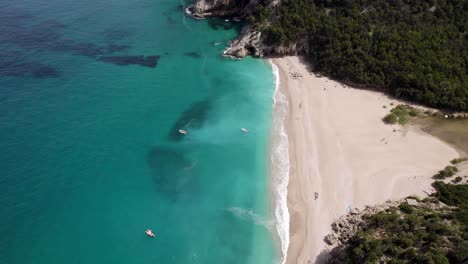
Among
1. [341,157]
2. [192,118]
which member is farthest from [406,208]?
[192,118]

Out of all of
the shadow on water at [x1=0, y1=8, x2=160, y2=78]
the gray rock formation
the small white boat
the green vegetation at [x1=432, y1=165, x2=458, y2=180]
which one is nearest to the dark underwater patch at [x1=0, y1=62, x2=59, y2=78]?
the shadow on water at [x1=0, y1=8, x2=160, y2=78]

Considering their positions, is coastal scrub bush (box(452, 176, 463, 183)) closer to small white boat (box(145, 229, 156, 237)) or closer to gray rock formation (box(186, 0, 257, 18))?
small white boat (box(145, 229, 156, 237))

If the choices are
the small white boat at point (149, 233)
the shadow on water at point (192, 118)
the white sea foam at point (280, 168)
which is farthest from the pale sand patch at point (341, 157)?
the small white boat at point (149, 233)

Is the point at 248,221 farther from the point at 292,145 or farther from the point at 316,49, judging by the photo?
the point at 316,49

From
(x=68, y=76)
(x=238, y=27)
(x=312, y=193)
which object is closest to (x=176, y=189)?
(x=312, y=193)

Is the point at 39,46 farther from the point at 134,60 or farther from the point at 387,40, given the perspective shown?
the point at 387,40

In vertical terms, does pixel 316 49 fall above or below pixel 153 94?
above

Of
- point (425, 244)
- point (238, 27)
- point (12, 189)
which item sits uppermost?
point (238, 27)

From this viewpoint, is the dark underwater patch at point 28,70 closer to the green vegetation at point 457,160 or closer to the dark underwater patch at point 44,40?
the dark underwater patch at point 44,40
